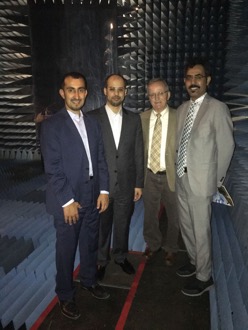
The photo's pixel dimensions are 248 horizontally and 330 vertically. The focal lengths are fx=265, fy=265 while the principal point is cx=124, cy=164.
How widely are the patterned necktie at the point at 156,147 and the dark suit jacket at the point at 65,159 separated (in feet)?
2.59

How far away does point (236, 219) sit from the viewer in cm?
210

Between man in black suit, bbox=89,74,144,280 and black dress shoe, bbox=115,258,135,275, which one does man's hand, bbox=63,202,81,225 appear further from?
black dress shoe, bbox=115,258,135,275

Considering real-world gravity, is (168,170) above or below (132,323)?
above

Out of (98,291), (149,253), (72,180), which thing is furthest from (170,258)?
(72,180)

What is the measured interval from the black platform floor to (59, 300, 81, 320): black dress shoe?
38mm

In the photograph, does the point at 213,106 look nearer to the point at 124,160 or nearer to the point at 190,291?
the point at 124,160

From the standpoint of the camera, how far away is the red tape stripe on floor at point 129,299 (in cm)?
207

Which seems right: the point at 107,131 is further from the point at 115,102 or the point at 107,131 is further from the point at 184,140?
the point at 184,140

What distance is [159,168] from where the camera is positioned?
2.76 meters

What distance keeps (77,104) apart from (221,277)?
73.9 inches

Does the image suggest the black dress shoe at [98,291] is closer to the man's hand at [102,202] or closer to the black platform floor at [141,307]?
the black platform floor at [141,307]

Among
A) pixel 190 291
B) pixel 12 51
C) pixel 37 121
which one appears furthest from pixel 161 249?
pixel 12 51

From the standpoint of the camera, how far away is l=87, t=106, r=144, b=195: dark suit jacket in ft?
7.95

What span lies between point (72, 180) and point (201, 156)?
1.06 metres
